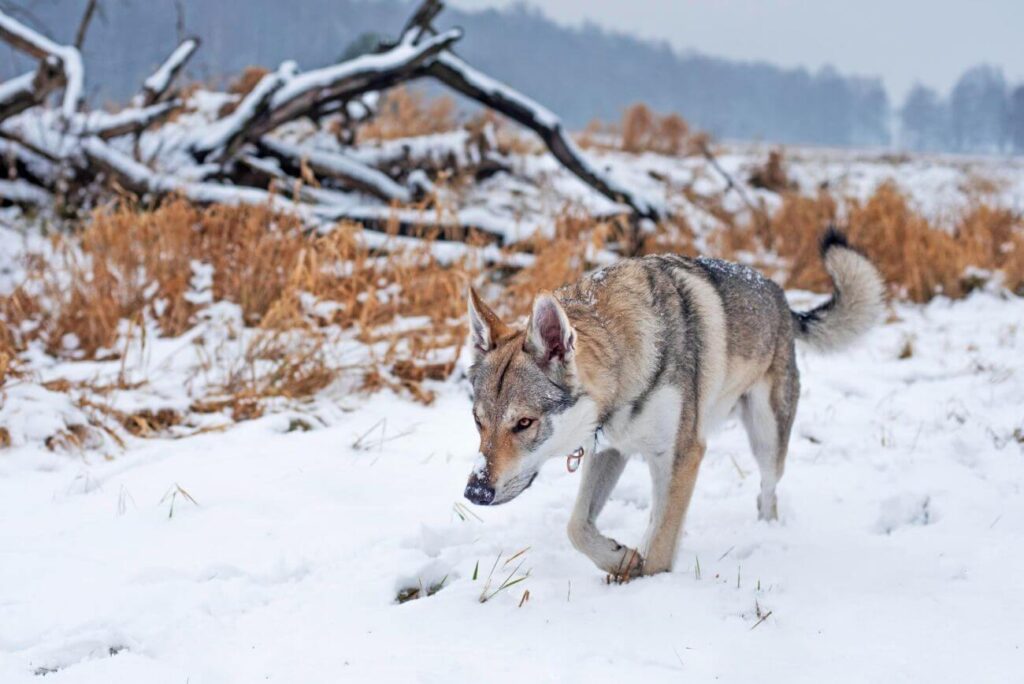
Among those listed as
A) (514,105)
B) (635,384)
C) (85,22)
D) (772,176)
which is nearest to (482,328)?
(635,384)

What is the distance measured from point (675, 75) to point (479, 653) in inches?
6091

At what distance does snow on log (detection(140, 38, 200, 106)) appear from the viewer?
8.64 meters

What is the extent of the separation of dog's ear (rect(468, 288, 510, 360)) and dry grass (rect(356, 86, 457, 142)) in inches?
335

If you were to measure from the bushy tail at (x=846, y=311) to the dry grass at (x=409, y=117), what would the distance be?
792 centimetres

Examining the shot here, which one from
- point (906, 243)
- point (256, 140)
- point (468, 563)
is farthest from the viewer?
point (906, 243)

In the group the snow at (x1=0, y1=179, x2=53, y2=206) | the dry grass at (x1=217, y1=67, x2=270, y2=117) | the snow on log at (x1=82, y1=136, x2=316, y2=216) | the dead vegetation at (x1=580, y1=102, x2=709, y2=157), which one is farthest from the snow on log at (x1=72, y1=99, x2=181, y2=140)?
the dead vegetation at (x1=580, y1=102, x2=709, y2=157)

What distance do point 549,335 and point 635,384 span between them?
1.37ft

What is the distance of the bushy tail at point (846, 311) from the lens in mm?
4270

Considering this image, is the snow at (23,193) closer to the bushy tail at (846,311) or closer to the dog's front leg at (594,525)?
the dog's front leg at (594,525)

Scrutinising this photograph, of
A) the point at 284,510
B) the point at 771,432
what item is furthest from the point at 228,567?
the point at 771,432

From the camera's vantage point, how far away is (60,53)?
7.26m

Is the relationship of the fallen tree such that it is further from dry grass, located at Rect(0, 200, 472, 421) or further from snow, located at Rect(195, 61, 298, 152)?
dry grass, located at Rect(0, 200, 472, 421)

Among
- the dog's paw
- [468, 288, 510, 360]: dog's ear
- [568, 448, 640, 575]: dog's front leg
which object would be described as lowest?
the dog's paw

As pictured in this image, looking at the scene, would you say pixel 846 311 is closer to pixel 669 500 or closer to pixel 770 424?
pixel 770 424
